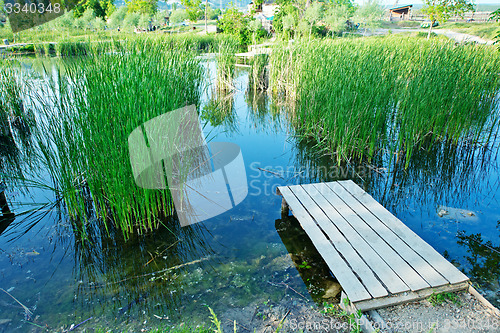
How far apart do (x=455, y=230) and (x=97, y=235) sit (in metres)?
2.85

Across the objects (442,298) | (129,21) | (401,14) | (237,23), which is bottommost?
(442,298)

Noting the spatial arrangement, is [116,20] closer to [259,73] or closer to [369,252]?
[259,73]

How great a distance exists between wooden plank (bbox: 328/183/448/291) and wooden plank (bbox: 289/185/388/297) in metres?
0.18

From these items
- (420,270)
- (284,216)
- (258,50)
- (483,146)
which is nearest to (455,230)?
(420,270)

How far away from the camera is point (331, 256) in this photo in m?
2.01

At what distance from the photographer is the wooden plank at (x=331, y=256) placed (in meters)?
1.71

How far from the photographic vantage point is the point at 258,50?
746 cm

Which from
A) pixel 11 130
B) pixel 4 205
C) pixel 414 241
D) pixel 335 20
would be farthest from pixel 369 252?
pixel 335 20

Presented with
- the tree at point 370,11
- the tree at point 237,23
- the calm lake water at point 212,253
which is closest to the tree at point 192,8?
the tree at point 370,11

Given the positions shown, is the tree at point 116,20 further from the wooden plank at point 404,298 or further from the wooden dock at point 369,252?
the wooden plank at point 404,298

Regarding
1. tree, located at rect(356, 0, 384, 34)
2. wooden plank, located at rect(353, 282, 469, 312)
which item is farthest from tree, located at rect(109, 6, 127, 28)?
tree, located at rect(356, 0, 384, 34)

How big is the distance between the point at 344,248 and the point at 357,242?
0.12 m

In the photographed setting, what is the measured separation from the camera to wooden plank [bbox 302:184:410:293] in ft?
5.82

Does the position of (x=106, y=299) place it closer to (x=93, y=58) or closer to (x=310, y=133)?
(x=93, y=58)
